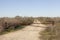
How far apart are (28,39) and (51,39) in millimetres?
2729

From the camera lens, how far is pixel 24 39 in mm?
19781

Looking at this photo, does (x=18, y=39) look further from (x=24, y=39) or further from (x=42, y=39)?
(x=42, y=39)

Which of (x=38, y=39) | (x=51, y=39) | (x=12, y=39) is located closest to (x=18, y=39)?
(x=12, y=39)

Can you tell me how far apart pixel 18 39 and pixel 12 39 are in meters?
0.69

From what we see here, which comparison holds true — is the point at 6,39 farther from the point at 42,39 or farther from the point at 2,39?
the point at 42,39

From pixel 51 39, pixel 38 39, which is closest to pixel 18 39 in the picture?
pixel 38 39

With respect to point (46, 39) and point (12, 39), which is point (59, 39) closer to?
point (46, 39)

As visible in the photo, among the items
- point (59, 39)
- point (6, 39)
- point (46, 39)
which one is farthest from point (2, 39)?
point (59, 39)

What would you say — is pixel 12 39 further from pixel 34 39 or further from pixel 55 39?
pixel 55 39

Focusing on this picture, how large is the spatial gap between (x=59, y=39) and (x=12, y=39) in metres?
5.47

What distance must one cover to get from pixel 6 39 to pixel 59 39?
20.2 feet

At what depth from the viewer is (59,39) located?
19.8 m

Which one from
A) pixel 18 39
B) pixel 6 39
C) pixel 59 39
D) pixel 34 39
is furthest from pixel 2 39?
pixel 59 39

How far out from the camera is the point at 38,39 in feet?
65.6
